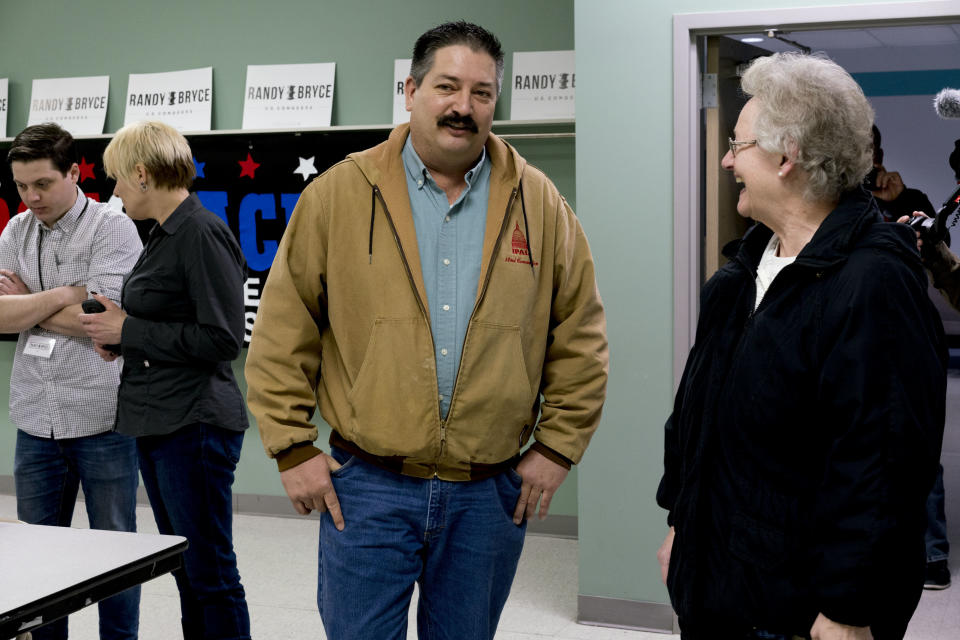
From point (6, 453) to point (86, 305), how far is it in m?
3.06

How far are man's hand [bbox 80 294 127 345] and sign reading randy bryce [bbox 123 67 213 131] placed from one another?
7.66 feet

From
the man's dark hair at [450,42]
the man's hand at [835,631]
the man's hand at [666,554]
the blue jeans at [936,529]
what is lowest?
the blue jeans at [936,529]

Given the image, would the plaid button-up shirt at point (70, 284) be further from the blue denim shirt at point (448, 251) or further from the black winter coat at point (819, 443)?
the black winter coat at point (819, 443)

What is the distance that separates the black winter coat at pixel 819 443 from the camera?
1388mm

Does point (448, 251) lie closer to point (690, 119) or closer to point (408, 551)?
point (408, 551)

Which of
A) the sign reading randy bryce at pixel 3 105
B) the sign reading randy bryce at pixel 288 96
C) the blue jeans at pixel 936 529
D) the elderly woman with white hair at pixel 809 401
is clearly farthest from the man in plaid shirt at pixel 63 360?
the blue jeans at pixel 936 529

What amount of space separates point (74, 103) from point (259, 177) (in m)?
1.14

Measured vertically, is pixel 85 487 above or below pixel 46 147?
below

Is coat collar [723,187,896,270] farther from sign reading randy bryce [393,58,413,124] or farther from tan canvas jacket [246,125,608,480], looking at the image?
sign reading randy bryce [393,58,413,124]

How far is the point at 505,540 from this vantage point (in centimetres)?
188

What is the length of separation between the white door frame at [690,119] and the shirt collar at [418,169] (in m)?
1.44

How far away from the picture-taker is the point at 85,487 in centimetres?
274

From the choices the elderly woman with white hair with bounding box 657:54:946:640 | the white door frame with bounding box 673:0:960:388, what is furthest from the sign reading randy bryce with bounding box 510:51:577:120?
the elderly woman with white hair with bounding box 657:54:946:640

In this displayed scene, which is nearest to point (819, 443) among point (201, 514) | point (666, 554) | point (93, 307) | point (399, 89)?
point (666, 554)
